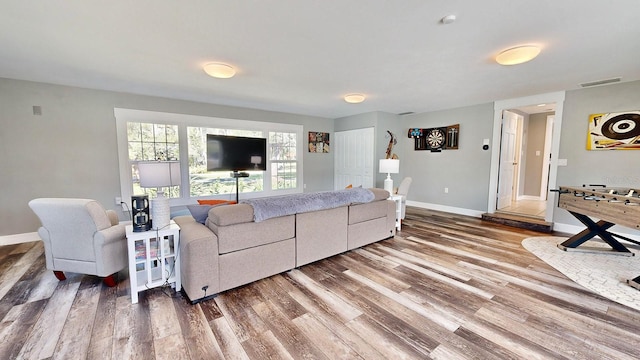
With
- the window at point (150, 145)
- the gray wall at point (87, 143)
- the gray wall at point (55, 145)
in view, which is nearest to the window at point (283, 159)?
the gray wall at point (87, 143)

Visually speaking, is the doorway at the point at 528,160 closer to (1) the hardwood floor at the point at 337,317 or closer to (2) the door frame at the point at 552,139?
(2) the door frame at the point at 552,139

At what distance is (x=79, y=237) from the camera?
2.18 meters

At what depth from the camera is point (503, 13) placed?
187cm

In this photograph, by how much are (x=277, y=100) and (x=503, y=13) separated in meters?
3.55

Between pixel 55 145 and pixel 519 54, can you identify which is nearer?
pixel 519 54

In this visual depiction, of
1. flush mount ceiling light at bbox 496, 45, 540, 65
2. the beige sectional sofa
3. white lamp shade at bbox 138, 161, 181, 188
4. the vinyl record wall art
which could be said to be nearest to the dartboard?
the vinyl record wall art

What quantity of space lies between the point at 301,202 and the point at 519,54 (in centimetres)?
257

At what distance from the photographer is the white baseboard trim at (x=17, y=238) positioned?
11.4 feet

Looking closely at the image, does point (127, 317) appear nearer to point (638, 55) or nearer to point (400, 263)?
point (400, 263)

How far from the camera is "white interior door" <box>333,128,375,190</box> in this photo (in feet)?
19.0

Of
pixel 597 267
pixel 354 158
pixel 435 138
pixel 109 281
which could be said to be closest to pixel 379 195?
pixel 597 267

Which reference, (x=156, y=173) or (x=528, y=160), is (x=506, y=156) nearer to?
(x=528, y=160)

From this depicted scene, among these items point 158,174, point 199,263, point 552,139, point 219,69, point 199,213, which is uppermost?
point 219,69

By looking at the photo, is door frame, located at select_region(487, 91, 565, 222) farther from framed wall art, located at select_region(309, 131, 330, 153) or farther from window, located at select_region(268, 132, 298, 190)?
window, located at select_region(268, 132, 298, 190)
